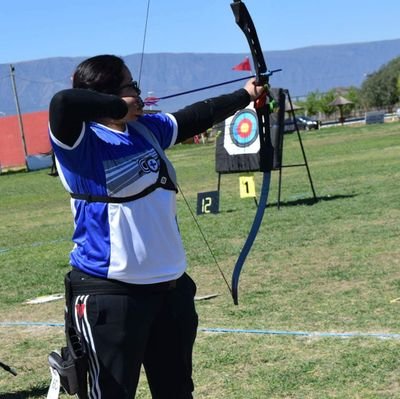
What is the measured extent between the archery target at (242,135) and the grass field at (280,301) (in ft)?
2.93

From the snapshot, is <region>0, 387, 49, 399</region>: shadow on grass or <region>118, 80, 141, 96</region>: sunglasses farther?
<region>0, 387, 49, 399</region>: shadow on grass

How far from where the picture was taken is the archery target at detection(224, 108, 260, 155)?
38.9 ft

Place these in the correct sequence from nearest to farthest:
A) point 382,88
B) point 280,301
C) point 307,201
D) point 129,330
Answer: point 129,330 < point 280,301 < point 307,201 < point 382,88

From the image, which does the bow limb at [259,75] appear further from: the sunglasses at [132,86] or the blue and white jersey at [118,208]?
the blue and white jersey at [118,208]

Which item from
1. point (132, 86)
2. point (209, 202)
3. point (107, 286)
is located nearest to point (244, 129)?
point (209, 202)

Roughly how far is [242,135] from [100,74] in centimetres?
950

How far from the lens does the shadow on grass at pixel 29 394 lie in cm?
422

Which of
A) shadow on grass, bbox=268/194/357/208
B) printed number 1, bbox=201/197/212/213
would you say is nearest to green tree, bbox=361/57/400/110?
shadow on grass, bbox=268/194/357/208

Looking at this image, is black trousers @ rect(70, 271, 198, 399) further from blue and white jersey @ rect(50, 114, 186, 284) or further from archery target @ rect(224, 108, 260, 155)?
archery target @ rect(224, 108, 260, 155)

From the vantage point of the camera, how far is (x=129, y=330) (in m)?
2.57

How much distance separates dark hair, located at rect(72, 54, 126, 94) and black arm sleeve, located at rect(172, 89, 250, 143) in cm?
34

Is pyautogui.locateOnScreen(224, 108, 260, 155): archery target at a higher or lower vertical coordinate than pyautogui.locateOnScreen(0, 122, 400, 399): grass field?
higher

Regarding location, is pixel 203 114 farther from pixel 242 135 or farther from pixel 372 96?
pixel 372 96

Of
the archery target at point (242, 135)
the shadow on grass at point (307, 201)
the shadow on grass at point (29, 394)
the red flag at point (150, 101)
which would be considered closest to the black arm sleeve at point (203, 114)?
the red flag at point (150, 101)
